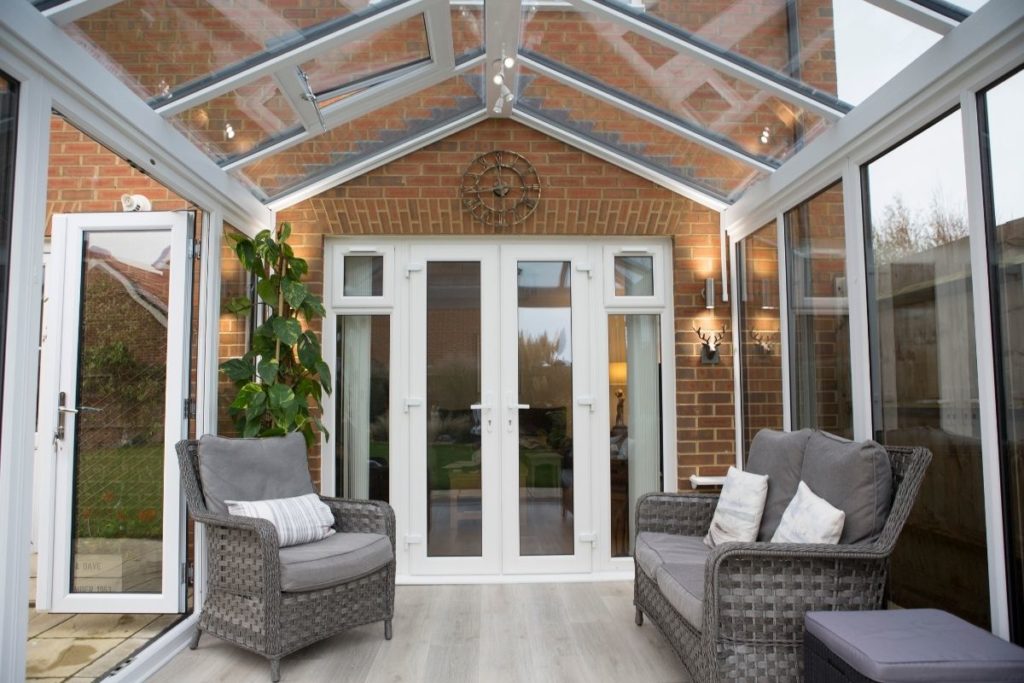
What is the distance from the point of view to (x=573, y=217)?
4543 mm

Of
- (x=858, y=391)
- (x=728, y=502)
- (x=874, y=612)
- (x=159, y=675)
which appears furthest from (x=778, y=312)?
(x=159, y=675)

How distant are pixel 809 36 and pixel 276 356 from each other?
10.2ft

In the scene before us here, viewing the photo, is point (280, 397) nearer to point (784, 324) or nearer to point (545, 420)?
point (545, 420)

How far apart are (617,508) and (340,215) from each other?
2674 mm

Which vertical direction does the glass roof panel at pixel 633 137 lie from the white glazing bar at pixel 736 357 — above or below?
above

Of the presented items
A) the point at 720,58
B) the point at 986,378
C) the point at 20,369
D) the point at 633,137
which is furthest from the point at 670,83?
the point at 20,369

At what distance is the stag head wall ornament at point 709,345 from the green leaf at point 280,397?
2597 mm

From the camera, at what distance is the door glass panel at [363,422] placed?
14.8ft

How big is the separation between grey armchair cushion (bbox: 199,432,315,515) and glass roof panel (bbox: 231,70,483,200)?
1524 millimetres

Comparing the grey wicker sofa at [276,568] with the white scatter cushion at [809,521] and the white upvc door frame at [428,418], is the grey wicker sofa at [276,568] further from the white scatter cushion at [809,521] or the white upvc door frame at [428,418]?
the white scatter cushion at [809,521]

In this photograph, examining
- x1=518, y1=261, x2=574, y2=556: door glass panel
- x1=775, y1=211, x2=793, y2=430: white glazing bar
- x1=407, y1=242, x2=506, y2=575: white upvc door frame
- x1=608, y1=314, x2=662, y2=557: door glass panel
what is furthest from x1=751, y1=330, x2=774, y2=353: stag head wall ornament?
x1=407, y1=242, x2=506, y2=575: white upvc door frame

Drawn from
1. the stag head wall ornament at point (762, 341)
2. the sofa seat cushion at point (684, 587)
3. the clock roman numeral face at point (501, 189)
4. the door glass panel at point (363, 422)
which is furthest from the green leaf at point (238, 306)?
the stag head wall ornament at point (762, 341)

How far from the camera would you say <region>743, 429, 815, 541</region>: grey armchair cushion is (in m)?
3.00

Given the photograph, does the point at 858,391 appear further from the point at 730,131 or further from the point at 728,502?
the point at 730,131
